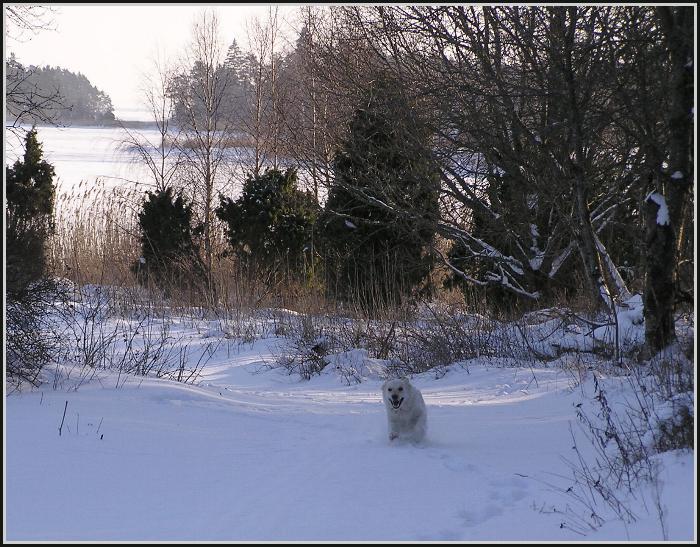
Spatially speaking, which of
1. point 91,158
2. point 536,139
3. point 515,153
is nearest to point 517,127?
point 536,139

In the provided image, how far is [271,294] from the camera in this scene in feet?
62.6

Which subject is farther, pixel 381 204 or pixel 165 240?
pixel 165 240

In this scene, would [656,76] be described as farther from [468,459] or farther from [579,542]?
[579,542]

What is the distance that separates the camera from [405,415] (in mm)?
6562

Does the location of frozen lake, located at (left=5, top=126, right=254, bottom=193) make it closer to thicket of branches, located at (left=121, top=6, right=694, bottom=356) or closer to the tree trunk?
thicket of branches, located at (left=121, top=6, right=694, bottom=356)

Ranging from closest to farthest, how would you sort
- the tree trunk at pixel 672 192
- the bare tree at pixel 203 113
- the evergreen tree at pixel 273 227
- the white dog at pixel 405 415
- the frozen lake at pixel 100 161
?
1. the white dog at pixel 405 415
2. the tree trunk at pixel 672 192
3. the evergreen tree at pixel 273 227
4. the bare tree at pixel 203 113
5. the frozen lake at pixel 100 161

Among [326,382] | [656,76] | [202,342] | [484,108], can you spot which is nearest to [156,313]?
[202,342]

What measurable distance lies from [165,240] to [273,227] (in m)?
3.35

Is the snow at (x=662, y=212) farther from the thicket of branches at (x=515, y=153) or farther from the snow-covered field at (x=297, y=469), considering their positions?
the snow-covered field at (x=297, y=469)

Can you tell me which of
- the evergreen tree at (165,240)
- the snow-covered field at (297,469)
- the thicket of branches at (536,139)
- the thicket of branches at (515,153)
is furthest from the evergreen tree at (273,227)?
the snow-covered field at (297,469)

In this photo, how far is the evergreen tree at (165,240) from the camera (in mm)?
20609

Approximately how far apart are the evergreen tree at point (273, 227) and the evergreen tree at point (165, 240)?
1.54 metres

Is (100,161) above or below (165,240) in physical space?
above

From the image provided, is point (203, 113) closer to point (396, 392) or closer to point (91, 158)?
point (396, 392)
